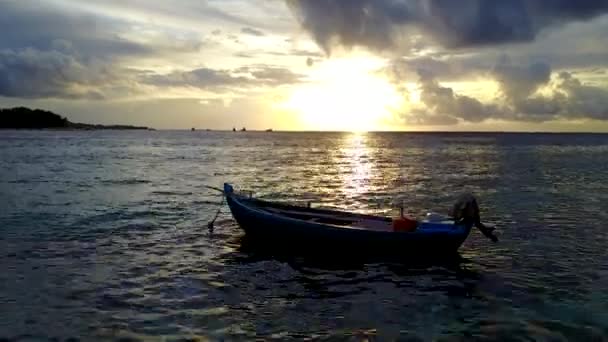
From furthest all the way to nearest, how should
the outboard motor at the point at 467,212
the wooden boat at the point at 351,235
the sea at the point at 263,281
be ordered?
the outboard motor at the point at 467,212 < the wooden boat at the point at 351,235 < the sea at the point at 263,281

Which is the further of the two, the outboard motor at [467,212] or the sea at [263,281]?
the outboard motor at [467,212]

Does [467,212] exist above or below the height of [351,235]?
above

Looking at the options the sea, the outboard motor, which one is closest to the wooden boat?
the outboard motor

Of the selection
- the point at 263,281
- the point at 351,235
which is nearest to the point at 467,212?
the point at 351,235

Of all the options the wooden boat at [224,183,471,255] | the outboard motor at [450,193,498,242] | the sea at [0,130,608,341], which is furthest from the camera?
the outboard motor at [450,193,498,242]

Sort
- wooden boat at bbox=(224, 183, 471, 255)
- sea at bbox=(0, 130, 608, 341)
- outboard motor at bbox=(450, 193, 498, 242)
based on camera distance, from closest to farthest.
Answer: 1. sea at bbox=(0, 130, 608, 341)
2. wooden boat at bbox=(224, 183, 471, 255)
3. outboard motor at bbox=(450, 193, 498, 242)

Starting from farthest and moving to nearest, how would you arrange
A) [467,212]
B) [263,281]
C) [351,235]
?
[467,212] < [351,235] < [263,281]

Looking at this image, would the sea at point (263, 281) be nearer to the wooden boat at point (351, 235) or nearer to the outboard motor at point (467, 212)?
the wooden boat at point (351, 235)

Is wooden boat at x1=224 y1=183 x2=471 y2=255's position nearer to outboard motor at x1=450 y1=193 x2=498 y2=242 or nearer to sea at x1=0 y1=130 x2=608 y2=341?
outboard motor at x1=450 y1=193 x2=498 y2=242

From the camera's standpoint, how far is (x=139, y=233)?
67.5 feet

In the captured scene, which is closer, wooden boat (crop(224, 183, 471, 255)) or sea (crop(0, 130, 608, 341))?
sea (crop(0, 130, 608, 341))

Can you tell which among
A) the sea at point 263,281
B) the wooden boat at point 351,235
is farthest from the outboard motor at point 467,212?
the sea at point 263,281

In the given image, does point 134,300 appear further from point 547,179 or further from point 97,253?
point 547,179

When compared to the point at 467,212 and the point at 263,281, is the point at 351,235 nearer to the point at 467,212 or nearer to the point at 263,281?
the point at 263,281
